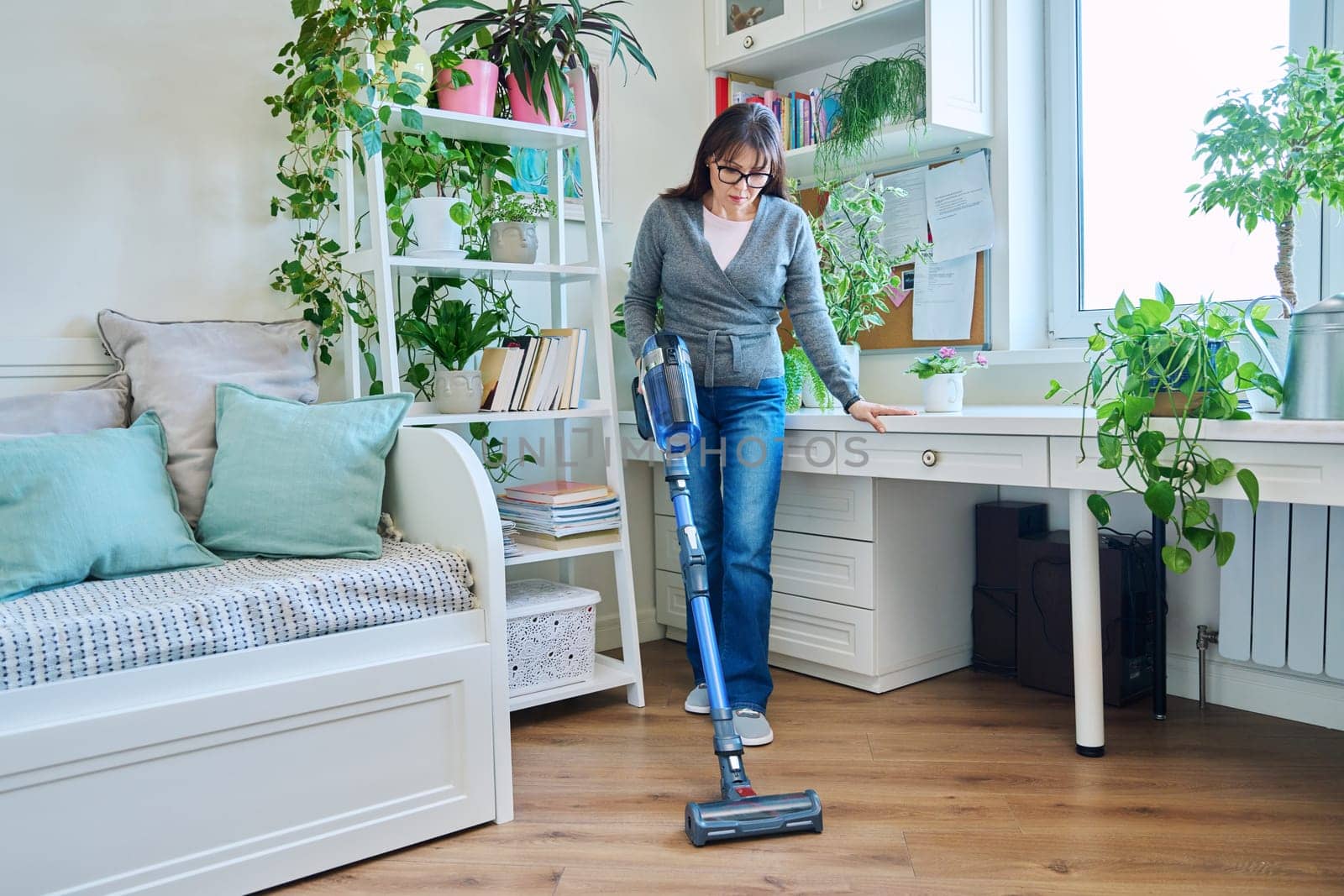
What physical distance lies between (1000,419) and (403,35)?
140 centimetres

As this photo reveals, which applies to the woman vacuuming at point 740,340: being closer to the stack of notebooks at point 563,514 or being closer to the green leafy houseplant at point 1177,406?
the stack of notebooks at point 563,514

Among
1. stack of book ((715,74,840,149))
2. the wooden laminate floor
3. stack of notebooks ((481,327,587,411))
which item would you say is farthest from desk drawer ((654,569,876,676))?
stack of book ((715,74,840,149))

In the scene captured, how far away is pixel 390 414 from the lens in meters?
2.03

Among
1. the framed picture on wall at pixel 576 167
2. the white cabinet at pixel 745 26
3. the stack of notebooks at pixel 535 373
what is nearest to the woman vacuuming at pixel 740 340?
the stack of notebooks at pixel 535 373

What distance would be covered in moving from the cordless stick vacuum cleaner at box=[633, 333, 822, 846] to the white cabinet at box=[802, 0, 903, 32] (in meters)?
1.16

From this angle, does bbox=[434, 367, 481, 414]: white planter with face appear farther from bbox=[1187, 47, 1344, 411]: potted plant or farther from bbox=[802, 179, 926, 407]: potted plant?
bbox=[1187, 47, 1344, 411]: potted plant

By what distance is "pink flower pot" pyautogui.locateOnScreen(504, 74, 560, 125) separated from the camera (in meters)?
2.40

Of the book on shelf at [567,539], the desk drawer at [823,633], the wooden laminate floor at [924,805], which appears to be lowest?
the wooden laminate floor at [924,805]

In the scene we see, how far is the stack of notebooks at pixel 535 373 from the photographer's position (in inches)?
93.1

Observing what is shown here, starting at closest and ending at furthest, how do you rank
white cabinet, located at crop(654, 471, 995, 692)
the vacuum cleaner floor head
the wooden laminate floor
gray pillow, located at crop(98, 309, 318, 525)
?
1. the wooden laminate floor
2. the vacuum cleaner floor head
3. gray pillow, located at crop(98, 309, 318, 525)
4. white cabinet, located at crop(654, 471, 995, 692)

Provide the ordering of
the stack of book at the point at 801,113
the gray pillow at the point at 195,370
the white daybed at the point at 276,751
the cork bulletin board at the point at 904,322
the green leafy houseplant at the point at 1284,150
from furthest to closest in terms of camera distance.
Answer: the stack of book at the point at 801,113, the cork bulletin board at the point at 904,322, the gray pillow at the point at 195,370, the green leafy houseplant at the point at 1284,150, the white daybed at the point at 276,751

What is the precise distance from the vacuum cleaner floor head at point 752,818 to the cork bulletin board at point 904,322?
1448mm

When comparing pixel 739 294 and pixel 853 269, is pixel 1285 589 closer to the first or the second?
pixel 853 269

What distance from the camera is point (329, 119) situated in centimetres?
218
